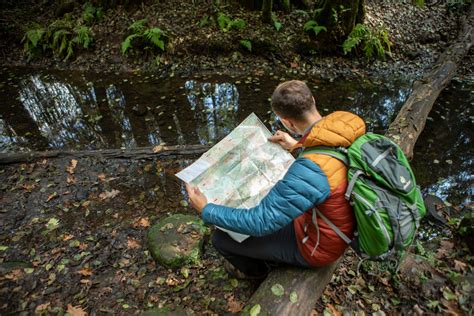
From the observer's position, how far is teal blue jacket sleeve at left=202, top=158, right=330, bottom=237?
1963 mm

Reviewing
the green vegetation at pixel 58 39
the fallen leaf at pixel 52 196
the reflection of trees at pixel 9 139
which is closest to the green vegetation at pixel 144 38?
the green vegetation at pixel 58 39

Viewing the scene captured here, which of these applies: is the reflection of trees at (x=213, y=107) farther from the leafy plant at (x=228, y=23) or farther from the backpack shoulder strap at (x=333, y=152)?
the backpack shoulder strap at (x=333, y=152)

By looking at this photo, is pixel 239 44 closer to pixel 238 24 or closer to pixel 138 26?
pixel 238 24

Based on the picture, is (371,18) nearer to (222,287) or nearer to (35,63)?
(222,287)

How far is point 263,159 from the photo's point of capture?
9.22 ft

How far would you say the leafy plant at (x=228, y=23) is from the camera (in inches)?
368

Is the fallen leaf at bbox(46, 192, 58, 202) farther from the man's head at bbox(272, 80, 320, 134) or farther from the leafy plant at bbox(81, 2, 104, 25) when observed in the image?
the leafy plant at bbox(81, 2, 104, 25)

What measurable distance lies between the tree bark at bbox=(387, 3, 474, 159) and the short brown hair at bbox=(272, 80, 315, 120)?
2846 millimetres

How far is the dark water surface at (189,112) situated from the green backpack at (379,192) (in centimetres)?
325

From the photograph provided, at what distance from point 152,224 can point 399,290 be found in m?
3.03

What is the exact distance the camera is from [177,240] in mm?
3822

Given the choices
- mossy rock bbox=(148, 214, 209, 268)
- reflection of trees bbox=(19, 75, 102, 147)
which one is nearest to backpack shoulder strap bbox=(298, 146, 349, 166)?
mossy rock bbox=(148, 214, 209, 268)

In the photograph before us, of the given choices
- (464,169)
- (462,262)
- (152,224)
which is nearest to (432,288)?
(462,262)

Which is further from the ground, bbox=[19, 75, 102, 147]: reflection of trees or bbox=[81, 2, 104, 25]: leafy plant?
bbox=[81, 2, 104, 25]: leafy plant
